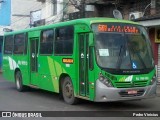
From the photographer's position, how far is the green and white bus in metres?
11.8

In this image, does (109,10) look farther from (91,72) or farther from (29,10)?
(29,10)

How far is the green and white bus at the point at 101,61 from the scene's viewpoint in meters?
11.8

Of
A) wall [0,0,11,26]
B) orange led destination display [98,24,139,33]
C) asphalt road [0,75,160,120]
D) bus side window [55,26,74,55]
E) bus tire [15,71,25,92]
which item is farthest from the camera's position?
wall [0,0,11,26]

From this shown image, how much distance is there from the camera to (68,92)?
13.6 metres

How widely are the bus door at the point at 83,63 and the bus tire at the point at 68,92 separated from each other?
626mm

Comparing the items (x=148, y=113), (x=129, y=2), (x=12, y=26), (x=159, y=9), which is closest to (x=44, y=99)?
(x=148, y=113)

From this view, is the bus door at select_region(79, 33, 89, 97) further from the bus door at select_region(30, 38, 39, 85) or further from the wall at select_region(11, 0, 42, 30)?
the wall at select_region(11, 0, 42, 30)

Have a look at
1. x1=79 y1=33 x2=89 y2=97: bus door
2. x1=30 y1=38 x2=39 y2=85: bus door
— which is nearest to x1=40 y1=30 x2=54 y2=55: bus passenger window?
x1=30 y1=38 x2=39 y2=85: bus door

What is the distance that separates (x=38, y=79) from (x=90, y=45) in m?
4.55

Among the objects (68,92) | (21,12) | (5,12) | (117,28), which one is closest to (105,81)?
(117,28)

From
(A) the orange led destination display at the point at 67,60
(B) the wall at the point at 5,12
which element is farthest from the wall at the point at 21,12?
(A) the orange led destination display at the point at 67,60

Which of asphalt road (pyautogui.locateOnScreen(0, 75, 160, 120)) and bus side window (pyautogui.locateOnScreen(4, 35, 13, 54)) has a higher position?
bus side window (pyautogui.locateOnScreen(4, 35, 13, 54))

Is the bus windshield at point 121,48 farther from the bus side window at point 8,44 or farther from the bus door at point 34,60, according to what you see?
the bus side window at point 8,44

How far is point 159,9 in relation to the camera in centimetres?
2008
